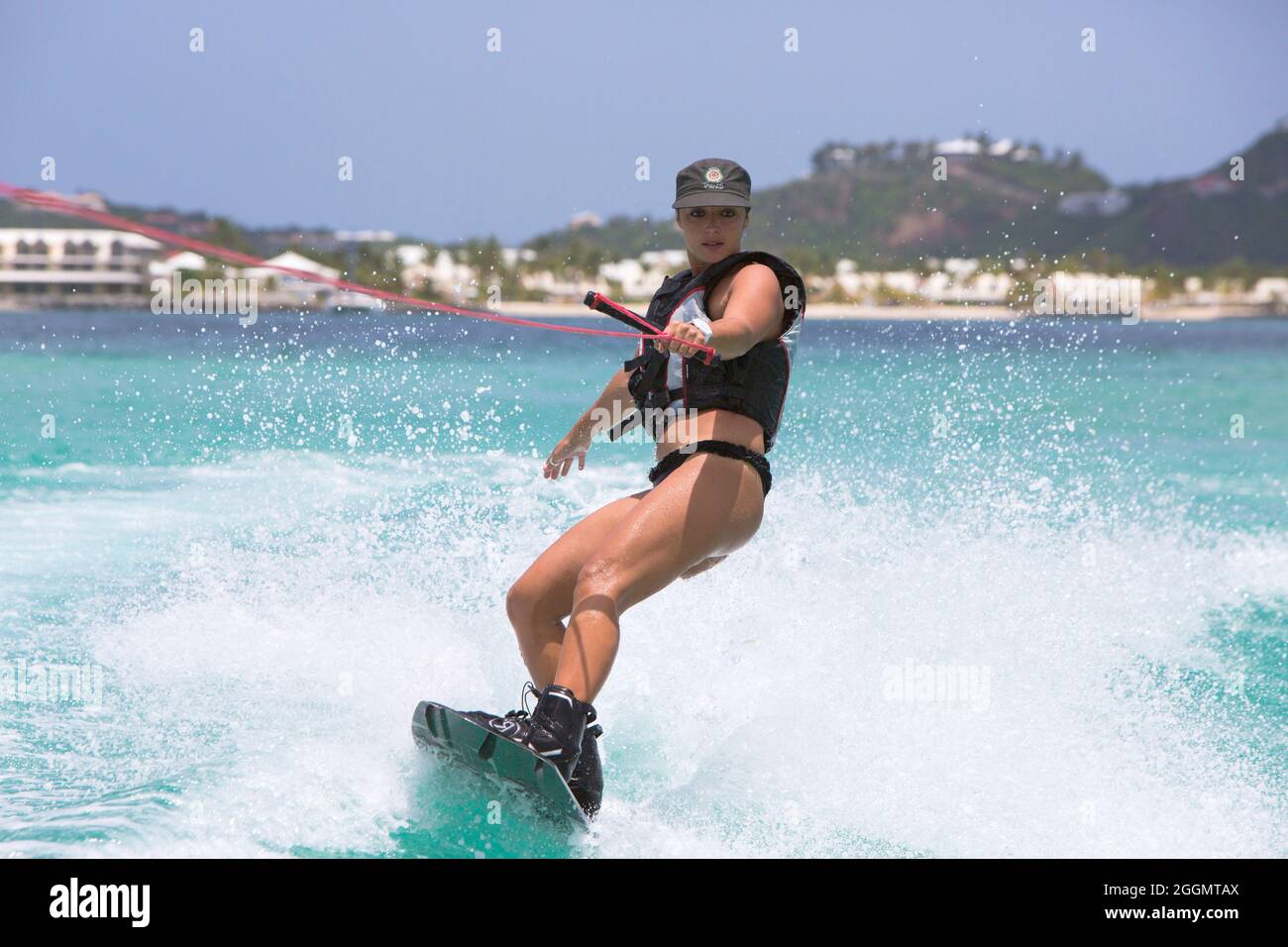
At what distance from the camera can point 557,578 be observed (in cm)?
378

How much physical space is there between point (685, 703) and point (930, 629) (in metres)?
1.34

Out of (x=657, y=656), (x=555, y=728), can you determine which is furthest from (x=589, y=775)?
(x=657, y=656)

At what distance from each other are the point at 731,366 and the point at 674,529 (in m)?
0.53

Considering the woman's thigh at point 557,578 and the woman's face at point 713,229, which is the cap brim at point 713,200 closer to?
Answer: the woman's face at point 713,229

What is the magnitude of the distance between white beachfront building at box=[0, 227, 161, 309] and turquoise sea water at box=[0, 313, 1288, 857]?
2717 inches

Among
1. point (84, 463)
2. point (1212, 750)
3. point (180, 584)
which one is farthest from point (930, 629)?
point (84, 463)

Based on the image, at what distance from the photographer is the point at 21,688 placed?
4.62m

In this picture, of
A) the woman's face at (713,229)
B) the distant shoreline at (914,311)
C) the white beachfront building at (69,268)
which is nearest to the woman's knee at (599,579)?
the woman's face at (713,229)

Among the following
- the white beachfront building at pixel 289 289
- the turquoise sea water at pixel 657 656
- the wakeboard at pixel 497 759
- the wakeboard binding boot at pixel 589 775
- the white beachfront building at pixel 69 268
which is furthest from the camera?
the white beachfront building at pixel 69 268

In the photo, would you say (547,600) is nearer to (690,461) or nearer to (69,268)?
(690,461)

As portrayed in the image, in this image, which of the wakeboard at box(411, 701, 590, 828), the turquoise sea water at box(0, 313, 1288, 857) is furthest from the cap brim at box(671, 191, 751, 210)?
the turquoise sea water at box(0, 313, 1288, 857)

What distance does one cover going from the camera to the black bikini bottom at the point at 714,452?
12.2 feet

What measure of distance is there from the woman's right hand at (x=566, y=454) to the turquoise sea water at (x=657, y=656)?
85 centimetres

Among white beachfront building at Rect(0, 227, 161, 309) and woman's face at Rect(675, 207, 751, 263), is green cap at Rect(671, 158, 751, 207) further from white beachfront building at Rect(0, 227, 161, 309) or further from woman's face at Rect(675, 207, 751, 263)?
white beachfront building at Rect(0, 227, 161, 309)
